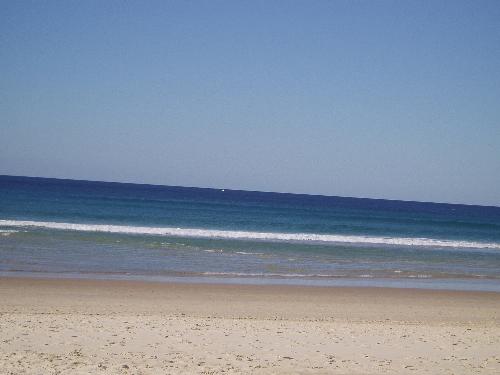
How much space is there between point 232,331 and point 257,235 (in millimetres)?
23521

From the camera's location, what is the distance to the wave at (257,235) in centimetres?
2908

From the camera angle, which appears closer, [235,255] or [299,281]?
[299,281]

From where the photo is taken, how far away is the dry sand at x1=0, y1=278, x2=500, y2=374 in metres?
6.89

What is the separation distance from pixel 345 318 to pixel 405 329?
1.51 metres

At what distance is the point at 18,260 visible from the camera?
16172 millimetres

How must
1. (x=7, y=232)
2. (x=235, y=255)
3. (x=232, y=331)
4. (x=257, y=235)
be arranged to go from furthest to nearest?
(x=257, y=235)
(x=7, y=232)
(x=235, y=255)
(x=232, y=331)

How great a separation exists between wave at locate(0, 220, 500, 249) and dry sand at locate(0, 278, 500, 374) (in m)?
16.1

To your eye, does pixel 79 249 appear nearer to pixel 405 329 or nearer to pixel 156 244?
pixel 156 244

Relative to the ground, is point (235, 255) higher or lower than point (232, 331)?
lower

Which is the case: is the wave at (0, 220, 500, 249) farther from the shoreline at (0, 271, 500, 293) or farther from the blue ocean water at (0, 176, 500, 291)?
the shoreline at (0, 271, 500, 293)

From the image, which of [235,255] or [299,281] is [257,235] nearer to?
[235,255]

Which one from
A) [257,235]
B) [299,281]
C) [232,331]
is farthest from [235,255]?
[232,331]

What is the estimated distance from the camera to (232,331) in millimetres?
8688

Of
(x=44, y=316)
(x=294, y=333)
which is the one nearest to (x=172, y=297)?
(x=44, y=316)
